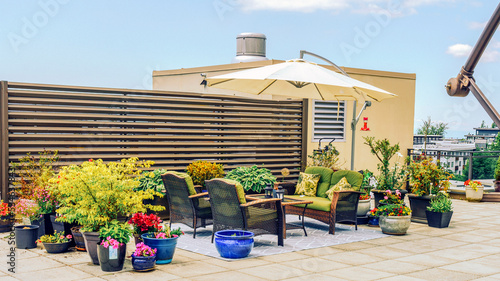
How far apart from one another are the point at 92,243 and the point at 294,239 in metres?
3.01

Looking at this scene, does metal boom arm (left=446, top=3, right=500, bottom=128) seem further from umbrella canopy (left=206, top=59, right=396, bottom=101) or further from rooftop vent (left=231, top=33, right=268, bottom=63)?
rooftop vent (left=231, top=33, right=268, bottom=63)

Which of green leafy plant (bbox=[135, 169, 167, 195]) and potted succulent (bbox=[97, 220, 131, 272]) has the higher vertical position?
green leafy plant (bbox=[135, 169, 167, 195])

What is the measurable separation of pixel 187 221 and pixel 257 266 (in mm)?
2171

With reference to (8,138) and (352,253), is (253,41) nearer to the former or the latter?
(8,138)

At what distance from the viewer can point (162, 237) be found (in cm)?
616

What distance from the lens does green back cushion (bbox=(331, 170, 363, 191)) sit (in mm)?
8648

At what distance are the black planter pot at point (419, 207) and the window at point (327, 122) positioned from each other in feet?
13.0

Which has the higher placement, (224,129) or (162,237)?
(224,129)

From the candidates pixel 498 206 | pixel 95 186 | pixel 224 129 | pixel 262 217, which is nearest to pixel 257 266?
pixel 262 217

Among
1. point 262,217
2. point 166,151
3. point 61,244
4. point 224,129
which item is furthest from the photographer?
point 224,129

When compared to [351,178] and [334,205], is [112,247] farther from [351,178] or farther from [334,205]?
[351,178]

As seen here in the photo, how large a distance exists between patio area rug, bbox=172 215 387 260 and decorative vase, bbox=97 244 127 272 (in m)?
1.25

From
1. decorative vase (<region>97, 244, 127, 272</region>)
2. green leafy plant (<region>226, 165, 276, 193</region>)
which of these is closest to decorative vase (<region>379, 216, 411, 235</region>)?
green leafy plant (<region>226, 165, 276, 193</region>)

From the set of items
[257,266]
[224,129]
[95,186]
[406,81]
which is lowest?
[257,266]
